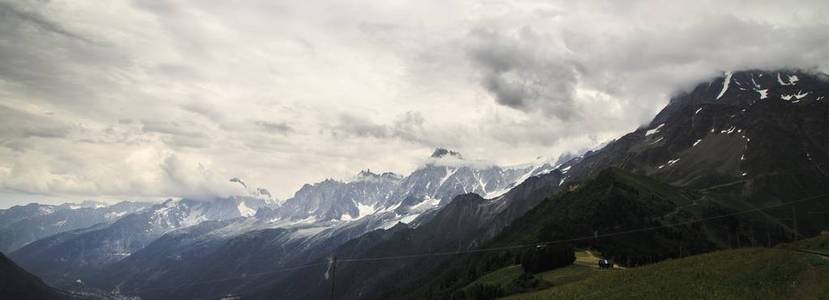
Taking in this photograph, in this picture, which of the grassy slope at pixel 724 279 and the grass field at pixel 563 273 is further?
the grass field at pixel 563 273

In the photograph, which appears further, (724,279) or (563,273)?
(563,273)

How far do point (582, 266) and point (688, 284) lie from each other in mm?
71274

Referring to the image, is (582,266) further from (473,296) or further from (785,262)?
(785,262)

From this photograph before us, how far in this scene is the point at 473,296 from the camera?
16612 centimetres

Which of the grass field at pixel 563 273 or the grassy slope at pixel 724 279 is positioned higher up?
the grassy slope at pixel 724 279

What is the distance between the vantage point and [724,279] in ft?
295

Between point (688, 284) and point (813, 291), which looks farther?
point (688, 284)

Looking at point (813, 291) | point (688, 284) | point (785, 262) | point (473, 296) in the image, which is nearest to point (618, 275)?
point (688, 284)

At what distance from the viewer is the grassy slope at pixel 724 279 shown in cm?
8138

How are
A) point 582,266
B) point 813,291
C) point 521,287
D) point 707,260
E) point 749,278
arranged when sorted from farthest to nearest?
1. point 582,266
2. point 521,287
3. point 707,260
4. point 749,278
5. point 813,291

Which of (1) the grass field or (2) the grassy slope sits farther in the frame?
(1) the grass field

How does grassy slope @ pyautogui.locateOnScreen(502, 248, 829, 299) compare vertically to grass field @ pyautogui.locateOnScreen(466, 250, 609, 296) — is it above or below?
above

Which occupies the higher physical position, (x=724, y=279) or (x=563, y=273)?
(x=724, y=279)

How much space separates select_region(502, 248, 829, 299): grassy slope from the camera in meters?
81.4
